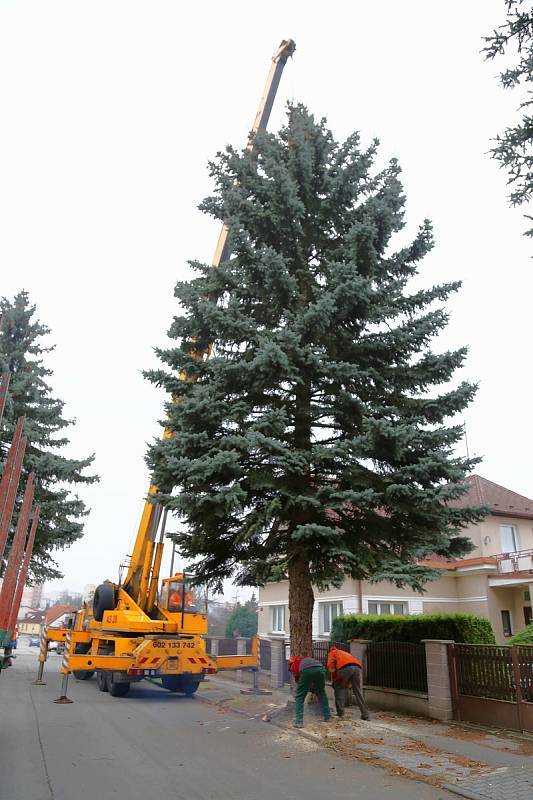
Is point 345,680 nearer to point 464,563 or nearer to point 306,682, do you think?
point 306,682

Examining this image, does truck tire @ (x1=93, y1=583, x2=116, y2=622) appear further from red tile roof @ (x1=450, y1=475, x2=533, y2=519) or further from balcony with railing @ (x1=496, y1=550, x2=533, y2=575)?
red tile roof @ (x1=450, y1=475, x2=533, y2=519)

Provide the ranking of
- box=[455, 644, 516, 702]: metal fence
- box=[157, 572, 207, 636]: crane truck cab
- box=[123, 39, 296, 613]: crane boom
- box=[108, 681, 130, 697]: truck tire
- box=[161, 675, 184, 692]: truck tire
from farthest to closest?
box=[161, 675, 184, 692]: truck tire
box=[123, 39, 296, 613]: crane boom
box=[157, 572, 207, 636]: crane truck cab
box=[108, 681, 130, 697]: truck tire
box=[455, 644, 516, 702]: metal fence

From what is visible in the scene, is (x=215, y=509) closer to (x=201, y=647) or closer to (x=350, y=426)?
(x=350, y=426)

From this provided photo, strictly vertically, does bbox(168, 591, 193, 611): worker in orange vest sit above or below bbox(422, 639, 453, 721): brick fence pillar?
above

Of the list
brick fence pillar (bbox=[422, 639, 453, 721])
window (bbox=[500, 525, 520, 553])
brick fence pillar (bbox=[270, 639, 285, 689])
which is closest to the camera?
brick fence pillar (bbox=[422, 639, 453, 721])

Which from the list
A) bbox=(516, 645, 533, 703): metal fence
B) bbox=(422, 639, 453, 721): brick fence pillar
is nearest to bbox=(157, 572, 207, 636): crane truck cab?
bbox=(422, 639, 453, 721): brick fence pillar

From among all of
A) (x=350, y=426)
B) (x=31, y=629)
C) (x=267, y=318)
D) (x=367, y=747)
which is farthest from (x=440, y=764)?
(x=31, y=629)

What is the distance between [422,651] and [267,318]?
7531 mm

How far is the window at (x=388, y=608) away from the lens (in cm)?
2361

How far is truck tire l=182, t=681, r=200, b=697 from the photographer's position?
1491cm

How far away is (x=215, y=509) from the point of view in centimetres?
1009

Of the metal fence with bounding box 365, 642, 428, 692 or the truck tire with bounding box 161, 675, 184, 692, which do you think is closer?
the metal fence with bounding box 365, 642, 428, 692

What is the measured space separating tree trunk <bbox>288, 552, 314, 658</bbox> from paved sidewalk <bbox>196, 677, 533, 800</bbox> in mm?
1184

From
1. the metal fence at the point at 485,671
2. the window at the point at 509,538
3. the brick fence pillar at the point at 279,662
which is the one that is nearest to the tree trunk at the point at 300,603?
the metal fence at the point at 485,671
